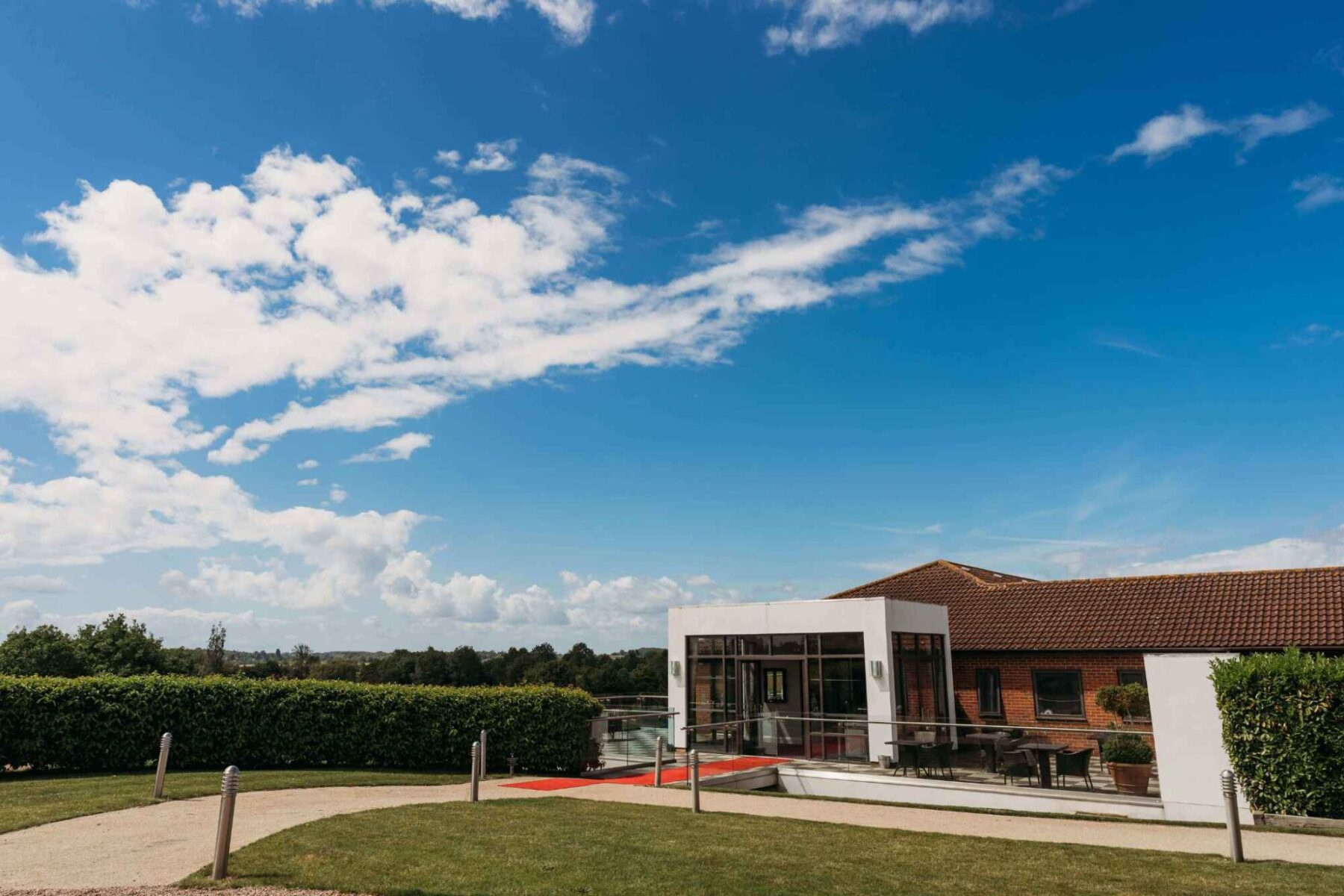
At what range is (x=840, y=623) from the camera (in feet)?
62.3

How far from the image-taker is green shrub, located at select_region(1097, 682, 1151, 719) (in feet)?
63.8

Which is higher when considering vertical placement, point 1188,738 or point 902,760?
point 1188,738

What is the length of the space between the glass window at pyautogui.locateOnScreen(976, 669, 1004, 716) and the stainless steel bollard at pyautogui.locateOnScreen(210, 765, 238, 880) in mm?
19415

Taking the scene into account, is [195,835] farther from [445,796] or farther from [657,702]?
[657,702]

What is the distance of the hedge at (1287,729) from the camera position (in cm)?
1141

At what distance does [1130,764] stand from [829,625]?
6.65m

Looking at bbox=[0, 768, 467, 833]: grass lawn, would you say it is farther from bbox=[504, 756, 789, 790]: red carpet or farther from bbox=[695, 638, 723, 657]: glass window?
bbox=[695, 638, 723, 657]: glass window

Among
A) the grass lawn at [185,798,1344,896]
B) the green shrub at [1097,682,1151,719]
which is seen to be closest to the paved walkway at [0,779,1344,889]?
the grass lawn at [185,798,1344,896]

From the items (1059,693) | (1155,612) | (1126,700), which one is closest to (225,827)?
(1126,700)

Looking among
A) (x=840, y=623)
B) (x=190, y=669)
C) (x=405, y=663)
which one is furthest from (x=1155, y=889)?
(x=405, y=663)

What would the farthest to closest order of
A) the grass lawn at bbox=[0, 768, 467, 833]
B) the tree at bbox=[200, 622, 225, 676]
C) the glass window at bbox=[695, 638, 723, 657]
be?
the tree at bbox=[200, 622, 225, 676]
the glass window at bbox=[695, 638, 723, 657]
the grass lawn at bbox=[0, 768, 467, 833]

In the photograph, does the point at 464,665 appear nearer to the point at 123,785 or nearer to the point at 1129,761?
the point at 123,785

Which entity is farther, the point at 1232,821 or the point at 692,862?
the point at 1232,821

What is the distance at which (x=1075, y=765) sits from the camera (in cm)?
1448
